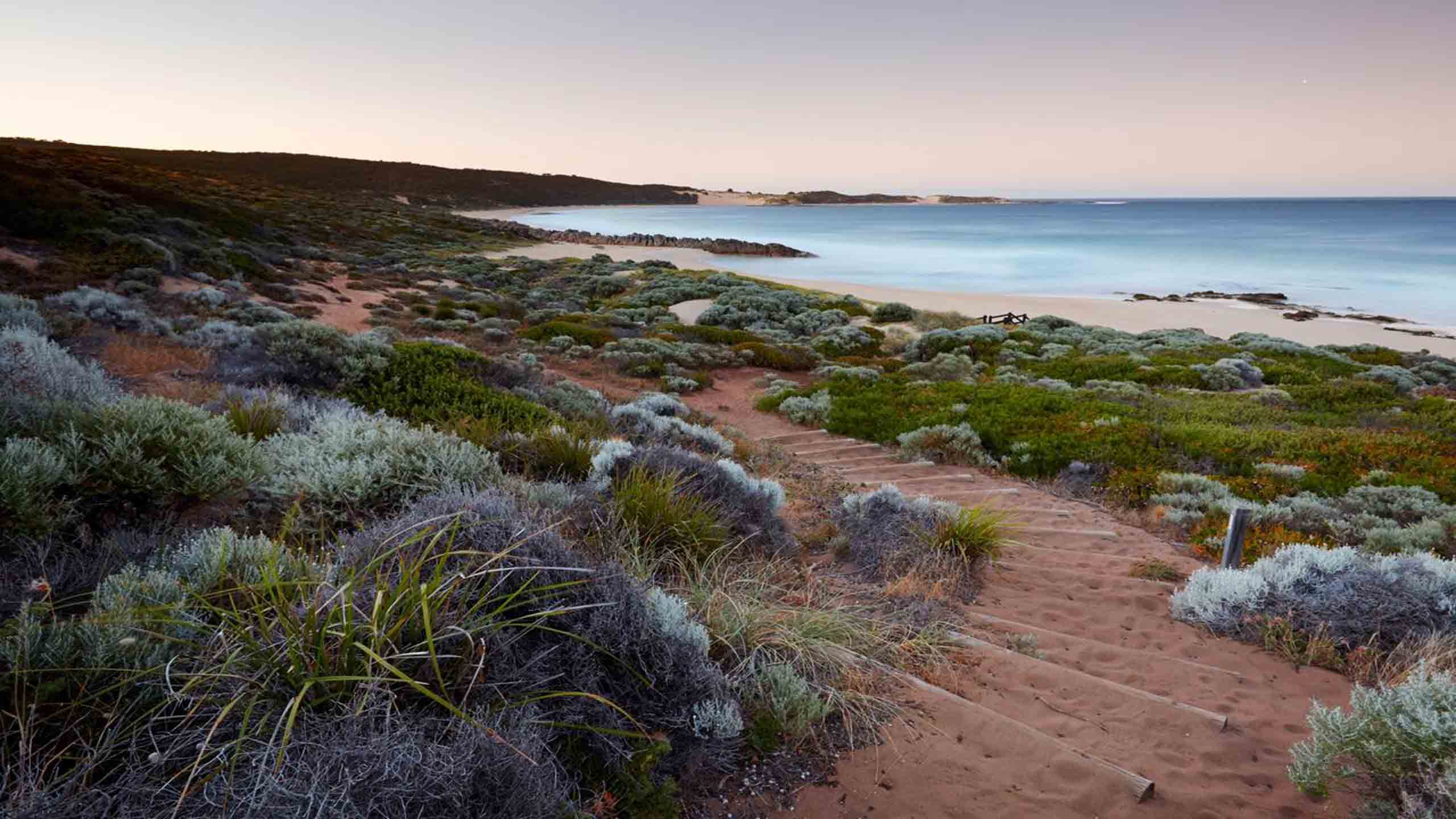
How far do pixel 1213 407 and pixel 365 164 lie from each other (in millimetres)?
136415

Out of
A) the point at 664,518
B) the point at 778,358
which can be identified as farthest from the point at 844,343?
the point at 664,518

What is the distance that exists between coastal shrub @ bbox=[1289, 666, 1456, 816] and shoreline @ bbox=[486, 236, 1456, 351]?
32.5 meters

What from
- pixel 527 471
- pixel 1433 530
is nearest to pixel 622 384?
pixel 527 471

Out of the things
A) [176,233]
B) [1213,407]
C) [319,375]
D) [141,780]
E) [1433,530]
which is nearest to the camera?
[141,780]

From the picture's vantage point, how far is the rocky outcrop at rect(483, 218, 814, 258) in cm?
6931

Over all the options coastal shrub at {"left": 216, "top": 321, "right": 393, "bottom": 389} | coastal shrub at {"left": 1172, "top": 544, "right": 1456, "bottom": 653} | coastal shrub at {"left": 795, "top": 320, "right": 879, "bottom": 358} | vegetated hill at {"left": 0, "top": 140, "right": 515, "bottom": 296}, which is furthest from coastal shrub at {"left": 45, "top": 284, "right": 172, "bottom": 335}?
coastal shrub at {"left": 795, "top": 320, "right": 879, "bottom": 358}

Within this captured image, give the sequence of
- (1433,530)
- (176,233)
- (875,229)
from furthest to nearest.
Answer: (875,229) < (176,233) < (1433,530)

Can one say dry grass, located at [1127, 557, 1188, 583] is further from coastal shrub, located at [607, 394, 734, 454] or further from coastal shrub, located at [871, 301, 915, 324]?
coastal shrub, located at [871, 301, 915, 324]

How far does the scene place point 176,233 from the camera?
25562 millimetres

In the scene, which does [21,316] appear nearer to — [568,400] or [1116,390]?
[568,400]

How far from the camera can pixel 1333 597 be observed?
5383 millimetres

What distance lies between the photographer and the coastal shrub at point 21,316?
8539mm

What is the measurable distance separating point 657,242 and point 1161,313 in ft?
171

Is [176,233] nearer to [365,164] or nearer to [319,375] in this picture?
[319,375]
